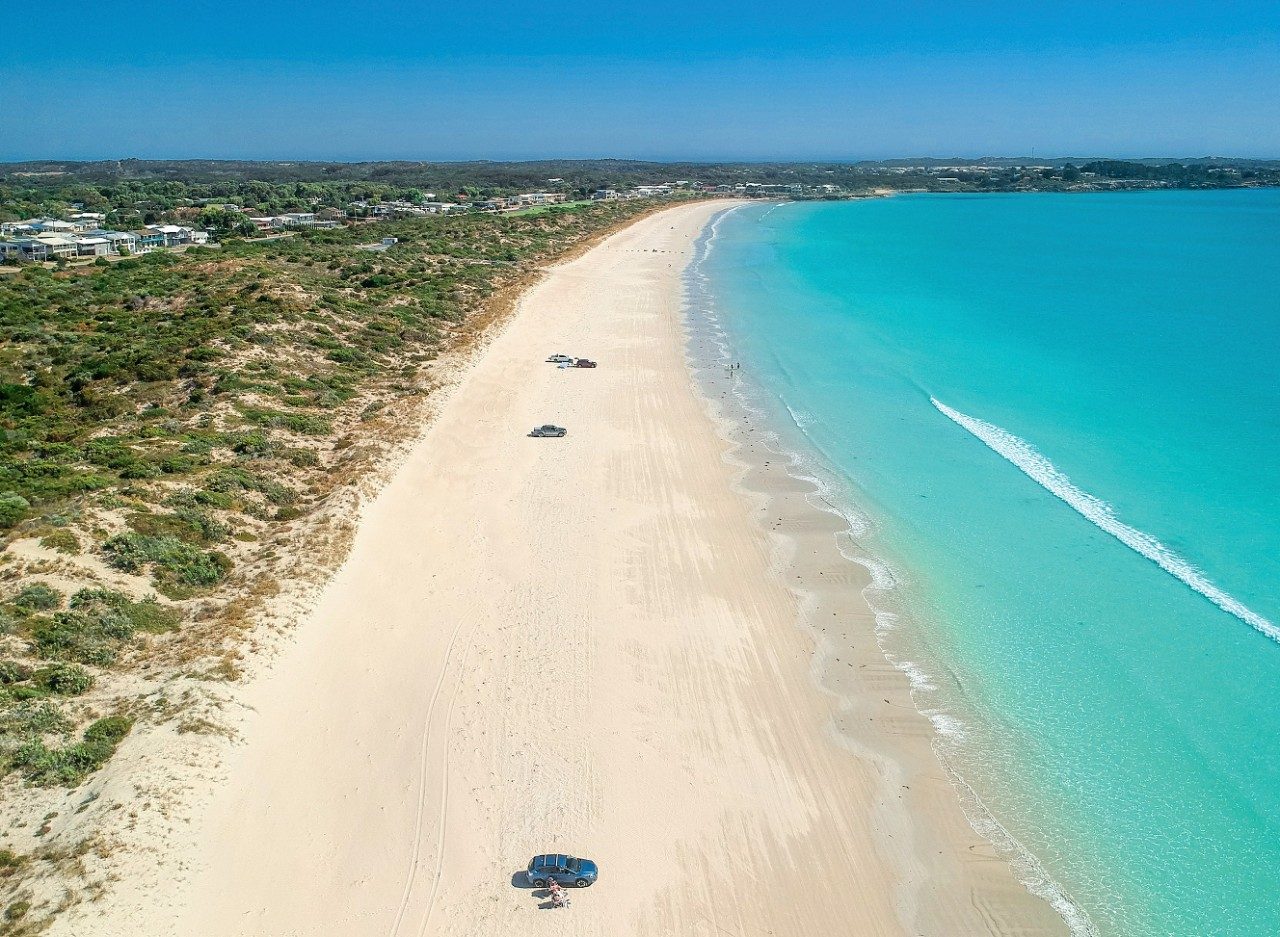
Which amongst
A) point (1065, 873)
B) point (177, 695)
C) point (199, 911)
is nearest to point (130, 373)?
point (177, 695)

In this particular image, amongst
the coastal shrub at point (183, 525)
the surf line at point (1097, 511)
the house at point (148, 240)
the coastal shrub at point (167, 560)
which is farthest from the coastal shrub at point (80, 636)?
the house at point (148, 240)

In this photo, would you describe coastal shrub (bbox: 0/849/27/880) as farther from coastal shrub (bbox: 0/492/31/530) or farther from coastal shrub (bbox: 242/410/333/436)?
coastal shrub (bbox: 242/410/333/436)

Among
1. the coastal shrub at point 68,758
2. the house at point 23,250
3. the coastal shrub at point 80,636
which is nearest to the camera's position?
the coastal shrub at point 68,758

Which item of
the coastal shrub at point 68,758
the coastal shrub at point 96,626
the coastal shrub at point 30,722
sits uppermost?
the coastal shrub at point 96,626

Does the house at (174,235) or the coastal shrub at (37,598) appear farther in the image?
the house at (174,235)

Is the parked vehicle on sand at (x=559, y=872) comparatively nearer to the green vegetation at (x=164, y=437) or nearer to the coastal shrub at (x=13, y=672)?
the green vegetation at (x=164, y=437)

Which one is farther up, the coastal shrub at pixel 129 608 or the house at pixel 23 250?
the house at pixel 23 250

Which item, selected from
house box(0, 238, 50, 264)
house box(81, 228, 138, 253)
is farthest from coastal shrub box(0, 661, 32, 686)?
house box(81, 228, 138, 253)
